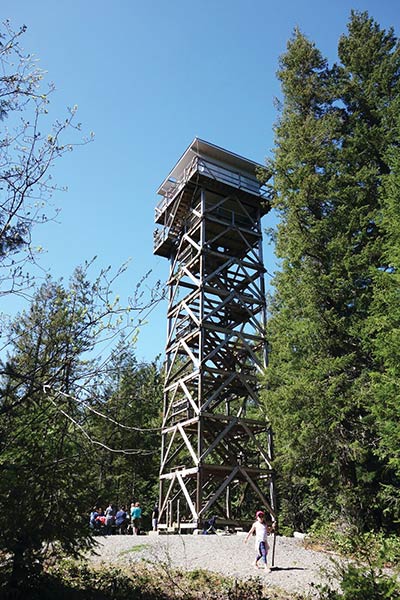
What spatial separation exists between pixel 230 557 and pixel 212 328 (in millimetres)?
8315

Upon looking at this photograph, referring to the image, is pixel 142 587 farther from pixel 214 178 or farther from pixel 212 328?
pixel 214 178

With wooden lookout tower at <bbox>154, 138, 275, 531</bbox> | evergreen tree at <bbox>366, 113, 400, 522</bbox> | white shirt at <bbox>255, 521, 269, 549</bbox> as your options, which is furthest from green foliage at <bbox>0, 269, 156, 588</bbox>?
wooden lookout tower at <bbox>154, 138, 275, 531</bbox>

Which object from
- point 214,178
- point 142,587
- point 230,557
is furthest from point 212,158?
point 142,587

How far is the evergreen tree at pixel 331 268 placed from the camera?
37.8ft

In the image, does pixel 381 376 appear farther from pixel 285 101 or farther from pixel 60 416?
pixel 285 101

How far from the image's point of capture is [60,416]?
481cm

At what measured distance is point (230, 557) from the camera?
9188 mm

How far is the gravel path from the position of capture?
7.35m

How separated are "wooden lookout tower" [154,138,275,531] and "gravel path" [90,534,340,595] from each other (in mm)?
3669

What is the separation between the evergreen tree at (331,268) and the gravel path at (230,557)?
7.75 feet

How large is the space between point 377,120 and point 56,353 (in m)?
14.1

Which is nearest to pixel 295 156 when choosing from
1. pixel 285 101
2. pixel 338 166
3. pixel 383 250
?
pixel 338 166

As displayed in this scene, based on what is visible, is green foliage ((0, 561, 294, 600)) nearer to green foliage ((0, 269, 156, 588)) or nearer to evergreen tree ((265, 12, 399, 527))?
green foliage ((0, 269, 156, 588))

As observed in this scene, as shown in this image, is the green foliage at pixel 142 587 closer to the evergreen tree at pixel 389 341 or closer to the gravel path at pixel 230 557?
the gravel path at pixel 230 557
